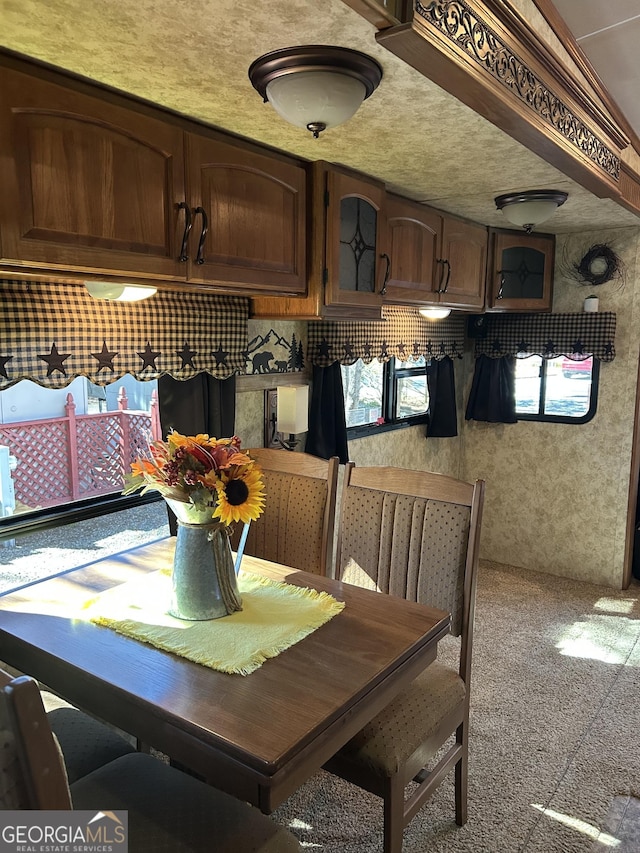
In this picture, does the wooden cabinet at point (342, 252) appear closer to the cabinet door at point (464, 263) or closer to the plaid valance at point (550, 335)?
the cabinet door at point (464, 263)

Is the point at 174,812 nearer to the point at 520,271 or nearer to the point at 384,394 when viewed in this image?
the point at 384,394

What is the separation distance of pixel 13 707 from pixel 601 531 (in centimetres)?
395

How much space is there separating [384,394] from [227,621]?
2.49 metres

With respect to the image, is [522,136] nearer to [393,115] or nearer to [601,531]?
[393,115]

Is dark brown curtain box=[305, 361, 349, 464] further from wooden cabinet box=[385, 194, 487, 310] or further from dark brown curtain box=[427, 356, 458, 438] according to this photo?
dark brown curtain box=[427, 356, 458, 438]

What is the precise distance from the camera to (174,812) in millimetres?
1319

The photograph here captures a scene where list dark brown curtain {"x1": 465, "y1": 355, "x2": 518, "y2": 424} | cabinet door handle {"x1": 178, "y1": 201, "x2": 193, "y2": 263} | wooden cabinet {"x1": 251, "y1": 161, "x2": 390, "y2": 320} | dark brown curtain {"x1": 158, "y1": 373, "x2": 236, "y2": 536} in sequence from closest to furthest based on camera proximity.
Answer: cabinet door handle {"x1": 178, "y1": 201, "x2": 193, "y2": 263} < wooden cabinet {"x1": 251, "y1": 161, "x2": 390, "y2": 320} < dark brown curtain {"x1": 158, "y1": 373, "x2": 236, "y2": 536} < dark brown curtain {"x1": 465, "y1": 355, "x2": 518, "y2": 424}

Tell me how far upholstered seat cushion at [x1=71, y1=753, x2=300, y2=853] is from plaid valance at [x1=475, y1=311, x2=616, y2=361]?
11.2ft

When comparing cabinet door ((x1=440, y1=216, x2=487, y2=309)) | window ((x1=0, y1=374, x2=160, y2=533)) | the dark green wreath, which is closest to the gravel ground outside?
window ((x1=0, y1=374, x2=160, y2=533))

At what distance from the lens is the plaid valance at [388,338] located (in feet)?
10.2

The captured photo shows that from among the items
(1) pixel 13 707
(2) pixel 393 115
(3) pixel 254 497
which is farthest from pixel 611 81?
(1) pixel 13 707

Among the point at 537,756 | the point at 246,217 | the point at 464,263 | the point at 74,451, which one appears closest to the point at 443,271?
the point at 464,263

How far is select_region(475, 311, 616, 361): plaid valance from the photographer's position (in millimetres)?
3781

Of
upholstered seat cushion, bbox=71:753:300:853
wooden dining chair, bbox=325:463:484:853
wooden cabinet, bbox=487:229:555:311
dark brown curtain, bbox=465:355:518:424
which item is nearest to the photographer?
upholstered seat cushion, bbox=71:753:300:853
